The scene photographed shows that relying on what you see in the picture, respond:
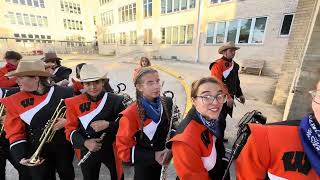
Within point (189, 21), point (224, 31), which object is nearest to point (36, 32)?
point (189, 21)

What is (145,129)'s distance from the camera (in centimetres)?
230

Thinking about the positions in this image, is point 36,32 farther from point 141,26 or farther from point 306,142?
point 306,142

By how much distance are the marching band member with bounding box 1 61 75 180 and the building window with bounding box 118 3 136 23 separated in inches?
1084

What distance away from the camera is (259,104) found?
20.4 ft

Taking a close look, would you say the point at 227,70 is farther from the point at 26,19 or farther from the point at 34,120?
the point at 26,19

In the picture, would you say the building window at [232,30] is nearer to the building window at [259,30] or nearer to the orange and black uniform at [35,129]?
the building window at [259,30]

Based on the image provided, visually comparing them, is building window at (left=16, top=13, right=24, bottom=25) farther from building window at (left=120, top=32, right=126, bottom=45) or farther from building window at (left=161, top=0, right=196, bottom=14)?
building window at (left=161, top=0, right=196, bottom=14)

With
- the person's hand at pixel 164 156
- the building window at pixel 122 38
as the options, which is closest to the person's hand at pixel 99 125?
the person's hand at pixel 164 156

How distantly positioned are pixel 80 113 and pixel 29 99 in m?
0.72

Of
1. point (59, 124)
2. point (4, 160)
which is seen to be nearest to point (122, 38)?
point (4, 160)

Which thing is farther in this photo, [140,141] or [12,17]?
[12,17]

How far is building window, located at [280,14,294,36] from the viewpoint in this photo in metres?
12.2

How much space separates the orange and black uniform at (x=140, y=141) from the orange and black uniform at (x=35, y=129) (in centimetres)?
120

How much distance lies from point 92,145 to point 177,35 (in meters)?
→ 20.0
